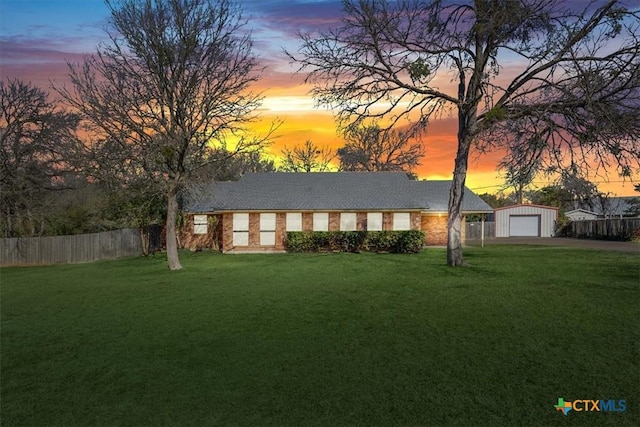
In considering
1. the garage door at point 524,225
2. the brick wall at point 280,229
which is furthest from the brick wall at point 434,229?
the garage door at point 524,225

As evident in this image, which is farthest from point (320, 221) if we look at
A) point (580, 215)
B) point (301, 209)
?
point (580, 215)

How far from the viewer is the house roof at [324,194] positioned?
32.2 meters

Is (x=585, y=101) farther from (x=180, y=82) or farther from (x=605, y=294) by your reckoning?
(x=180, y=82)

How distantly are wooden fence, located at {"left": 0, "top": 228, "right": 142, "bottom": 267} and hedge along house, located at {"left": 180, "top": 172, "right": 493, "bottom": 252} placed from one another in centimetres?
634

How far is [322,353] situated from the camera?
7.70m

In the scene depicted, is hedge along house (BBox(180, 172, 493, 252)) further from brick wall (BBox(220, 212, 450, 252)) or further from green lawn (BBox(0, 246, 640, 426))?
green lawn (BBox(0, 246, 640, 426))

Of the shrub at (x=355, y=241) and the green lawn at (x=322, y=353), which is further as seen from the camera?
the shrub at (x=355, y=241)

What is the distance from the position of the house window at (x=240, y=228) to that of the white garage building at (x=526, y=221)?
95.5ft

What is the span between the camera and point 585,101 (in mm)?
17500

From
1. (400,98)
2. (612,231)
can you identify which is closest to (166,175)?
(400,98)

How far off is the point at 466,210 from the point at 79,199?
2427 cm

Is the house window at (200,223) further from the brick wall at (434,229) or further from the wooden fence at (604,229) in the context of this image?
the wooden fence at (604,229)

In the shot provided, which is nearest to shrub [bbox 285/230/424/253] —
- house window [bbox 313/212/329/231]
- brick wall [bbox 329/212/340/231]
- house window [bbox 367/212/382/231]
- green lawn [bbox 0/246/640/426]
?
house window [bbox 313/212/329/231]

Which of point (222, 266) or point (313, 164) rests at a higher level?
point (313, 164)
